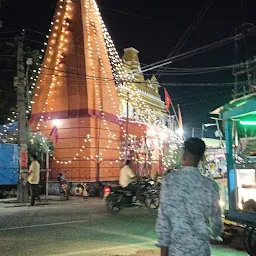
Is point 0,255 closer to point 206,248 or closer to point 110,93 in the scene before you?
point 206,248

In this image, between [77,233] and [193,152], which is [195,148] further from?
[77,233]

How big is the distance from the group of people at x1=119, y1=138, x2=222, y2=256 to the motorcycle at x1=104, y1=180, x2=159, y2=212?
33.0ft

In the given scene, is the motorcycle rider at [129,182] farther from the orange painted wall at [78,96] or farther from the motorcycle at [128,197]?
the orange painted wall at [78,96]

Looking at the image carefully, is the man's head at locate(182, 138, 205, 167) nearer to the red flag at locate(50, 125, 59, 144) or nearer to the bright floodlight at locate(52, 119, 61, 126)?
the red flag at locate(50, 125, 59, 144)

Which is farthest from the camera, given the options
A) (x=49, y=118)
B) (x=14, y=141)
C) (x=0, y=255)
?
(x=49, y=118)

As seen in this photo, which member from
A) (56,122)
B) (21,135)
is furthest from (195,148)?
(56,122)

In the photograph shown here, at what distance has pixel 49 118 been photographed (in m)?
23.0

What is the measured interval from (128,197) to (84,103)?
9.93m

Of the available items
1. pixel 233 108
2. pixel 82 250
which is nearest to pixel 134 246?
pixel 82 250

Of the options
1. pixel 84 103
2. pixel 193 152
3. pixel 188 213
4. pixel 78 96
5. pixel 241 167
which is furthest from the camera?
pixel 78 96

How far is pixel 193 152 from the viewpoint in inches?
127

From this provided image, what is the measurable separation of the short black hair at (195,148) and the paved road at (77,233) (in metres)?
4.16

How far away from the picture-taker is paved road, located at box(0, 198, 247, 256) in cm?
717

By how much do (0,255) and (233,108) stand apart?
192 inches
